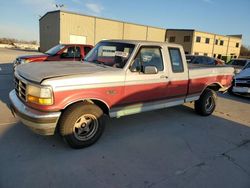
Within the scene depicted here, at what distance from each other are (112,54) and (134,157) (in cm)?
227

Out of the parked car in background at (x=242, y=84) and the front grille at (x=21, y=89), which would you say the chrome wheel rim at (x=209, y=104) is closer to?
the parked car in background at (x=242, y=84)

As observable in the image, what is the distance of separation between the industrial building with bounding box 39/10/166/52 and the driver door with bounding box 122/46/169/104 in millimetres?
29864

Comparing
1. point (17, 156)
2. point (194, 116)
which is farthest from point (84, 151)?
point (194, 116)

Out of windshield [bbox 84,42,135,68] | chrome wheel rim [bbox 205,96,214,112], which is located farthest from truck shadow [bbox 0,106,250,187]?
windshield [bbox 84,42,135,68]

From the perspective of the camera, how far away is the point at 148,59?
179 inches

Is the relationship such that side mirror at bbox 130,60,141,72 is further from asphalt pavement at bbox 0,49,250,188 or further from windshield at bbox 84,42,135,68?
asphalt pavement at bbox 0,49,250,188

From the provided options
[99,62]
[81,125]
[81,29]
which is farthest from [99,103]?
[81,29]

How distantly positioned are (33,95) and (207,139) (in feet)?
11.8

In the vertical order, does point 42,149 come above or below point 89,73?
below

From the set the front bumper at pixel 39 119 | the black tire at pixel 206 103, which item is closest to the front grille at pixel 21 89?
the front bumper at pixel 39 119

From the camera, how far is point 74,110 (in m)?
3.54

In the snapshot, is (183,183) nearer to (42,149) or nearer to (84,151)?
(84,151)

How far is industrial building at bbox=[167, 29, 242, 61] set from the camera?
46375 mm

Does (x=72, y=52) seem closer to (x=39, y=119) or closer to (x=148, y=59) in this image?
(x=148, y=59)
